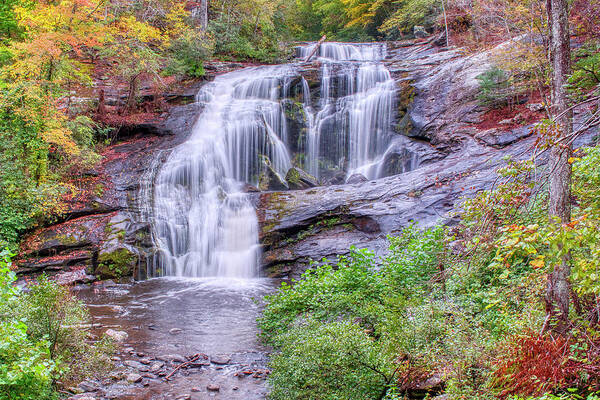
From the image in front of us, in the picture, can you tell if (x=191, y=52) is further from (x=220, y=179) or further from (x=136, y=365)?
(x=136, y=365)

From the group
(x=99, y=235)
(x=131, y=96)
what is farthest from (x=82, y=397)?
(x=131, y=96)

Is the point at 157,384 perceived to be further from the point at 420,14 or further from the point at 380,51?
the point at 420,14

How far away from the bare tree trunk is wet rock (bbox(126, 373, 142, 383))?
5720 millimetres

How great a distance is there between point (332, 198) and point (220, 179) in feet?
18.8

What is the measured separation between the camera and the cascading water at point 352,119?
60.4 ft

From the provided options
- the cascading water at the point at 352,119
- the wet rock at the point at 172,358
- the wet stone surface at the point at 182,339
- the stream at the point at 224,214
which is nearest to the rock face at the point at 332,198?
the stream at the point at 224,214

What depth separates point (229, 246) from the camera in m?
14.0

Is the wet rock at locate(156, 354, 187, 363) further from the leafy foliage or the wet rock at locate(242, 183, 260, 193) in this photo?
the wet rock at locate(242, 183, 260, 193)

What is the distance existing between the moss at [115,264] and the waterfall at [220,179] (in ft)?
2.48

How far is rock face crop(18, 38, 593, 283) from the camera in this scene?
12109 millimetres

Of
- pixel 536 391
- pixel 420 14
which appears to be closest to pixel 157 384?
pixel 536 391

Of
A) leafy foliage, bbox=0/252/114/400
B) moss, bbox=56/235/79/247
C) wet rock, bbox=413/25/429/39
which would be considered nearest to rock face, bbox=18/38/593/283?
moss, bbox=56/235/79/247

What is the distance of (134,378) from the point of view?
610cm

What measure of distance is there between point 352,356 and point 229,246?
10.1 metres
